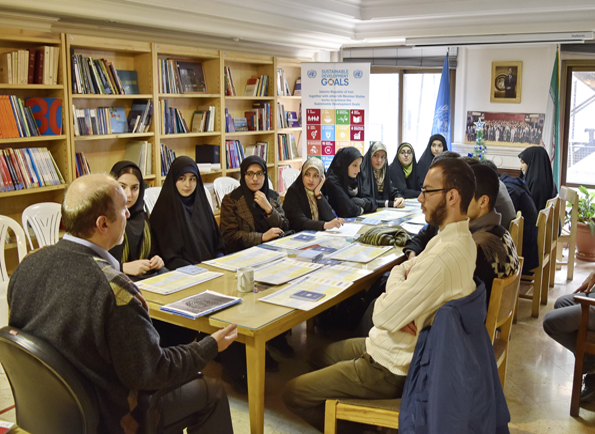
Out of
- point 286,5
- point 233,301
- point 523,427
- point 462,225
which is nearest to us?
point 462,225

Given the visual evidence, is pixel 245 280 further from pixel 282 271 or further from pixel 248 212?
pixel 248 212

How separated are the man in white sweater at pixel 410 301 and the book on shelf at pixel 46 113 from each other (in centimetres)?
297

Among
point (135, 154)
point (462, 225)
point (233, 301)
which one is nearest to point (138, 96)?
A: point (135, 154)

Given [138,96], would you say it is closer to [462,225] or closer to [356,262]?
[356,262]

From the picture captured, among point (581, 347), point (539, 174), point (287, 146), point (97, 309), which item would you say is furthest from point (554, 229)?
point (97, 309)

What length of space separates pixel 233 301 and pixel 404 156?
383cm

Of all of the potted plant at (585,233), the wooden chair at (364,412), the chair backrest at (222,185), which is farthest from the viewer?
the potted plant at (585,233)

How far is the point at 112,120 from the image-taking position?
15.7 feet

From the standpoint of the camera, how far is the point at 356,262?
306cm

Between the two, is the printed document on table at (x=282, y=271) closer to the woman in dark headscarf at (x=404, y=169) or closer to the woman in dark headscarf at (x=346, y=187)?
Answer: the woman in dark headscarf at (x=346, y=187)

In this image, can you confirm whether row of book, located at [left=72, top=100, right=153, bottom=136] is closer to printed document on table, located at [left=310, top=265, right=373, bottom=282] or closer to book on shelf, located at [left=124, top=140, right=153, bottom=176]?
book on shelf, located at [left=124, top=140, right=153, bottom=176]

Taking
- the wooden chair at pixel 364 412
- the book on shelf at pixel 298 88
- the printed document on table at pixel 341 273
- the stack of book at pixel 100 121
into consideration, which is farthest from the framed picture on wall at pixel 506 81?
the wooden chair at pixel 364 412

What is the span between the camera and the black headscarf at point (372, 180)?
16.9 ft

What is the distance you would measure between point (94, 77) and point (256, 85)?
2.18 metres
